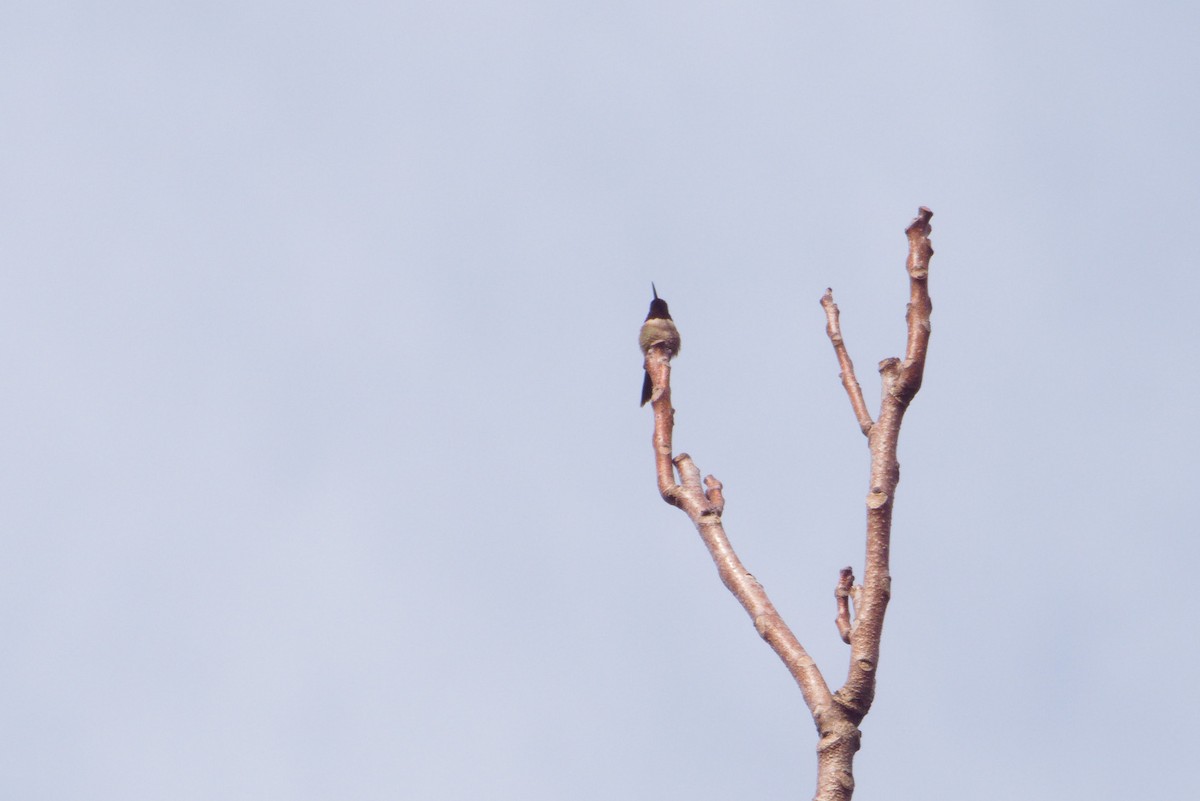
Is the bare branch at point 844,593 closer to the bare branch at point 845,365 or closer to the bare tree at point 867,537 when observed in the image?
the bare tree at point 867,537

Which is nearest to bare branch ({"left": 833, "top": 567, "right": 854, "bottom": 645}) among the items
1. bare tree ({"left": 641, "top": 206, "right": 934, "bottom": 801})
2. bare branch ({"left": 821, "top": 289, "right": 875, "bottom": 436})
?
bare tree ({"left": 641, "top": 206, "right": 934, "bottom": 801})

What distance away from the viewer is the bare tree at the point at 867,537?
10.6 ft

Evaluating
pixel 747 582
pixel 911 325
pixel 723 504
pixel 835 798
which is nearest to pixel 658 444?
pixel 723 504

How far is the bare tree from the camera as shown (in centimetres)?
322

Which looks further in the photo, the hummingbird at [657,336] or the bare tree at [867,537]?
the hummingbird at [657,336]

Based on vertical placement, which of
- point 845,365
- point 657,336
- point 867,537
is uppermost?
point 657,336

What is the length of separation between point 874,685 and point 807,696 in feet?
0.51

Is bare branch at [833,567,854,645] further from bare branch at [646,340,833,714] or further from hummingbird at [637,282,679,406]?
hummingbird at [637,282,679,406]

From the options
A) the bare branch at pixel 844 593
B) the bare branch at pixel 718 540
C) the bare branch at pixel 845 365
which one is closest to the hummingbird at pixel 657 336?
the bare branch at pixel 718 540

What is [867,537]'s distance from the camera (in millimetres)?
3432

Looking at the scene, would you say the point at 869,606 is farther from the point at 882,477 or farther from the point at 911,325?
the point at 911,325

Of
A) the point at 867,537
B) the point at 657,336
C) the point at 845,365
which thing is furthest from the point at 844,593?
the point at 657,336

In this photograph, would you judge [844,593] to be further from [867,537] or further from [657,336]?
[657,336]

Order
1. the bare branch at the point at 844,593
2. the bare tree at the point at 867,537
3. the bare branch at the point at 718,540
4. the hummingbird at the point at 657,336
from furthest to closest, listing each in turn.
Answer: the hummingbird at the point at 657,336 < the bare branch at the point at 844,593 < the bare branch at the point at 718,540 < the bare tree at the point at 867,537
